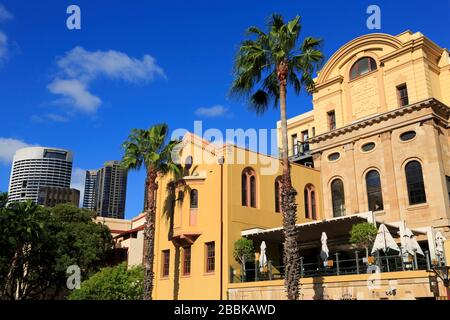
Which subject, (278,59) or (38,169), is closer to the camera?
(278,59)

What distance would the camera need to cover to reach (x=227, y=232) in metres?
25.1

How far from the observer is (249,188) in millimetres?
27203

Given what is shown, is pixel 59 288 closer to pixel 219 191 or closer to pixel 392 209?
pixel 219 191

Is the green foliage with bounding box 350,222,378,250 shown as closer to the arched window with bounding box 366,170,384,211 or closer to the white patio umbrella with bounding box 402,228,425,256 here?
the white patio umbrella with bounding box 402,228,425,256

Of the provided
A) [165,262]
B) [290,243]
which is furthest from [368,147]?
[290,243]

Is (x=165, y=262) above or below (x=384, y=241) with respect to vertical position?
below

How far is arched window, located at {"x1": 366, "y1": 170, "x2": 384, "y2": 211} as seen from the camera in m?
28.7

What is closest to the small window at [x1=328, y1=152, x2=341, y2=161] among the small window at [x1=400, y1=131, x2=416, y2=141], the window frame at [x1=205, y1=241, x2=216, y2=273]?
the small window at [x1=400, y1=131, x2=416, y2=141]

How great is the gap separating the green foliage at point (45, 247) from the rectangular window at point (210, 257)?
14834mm

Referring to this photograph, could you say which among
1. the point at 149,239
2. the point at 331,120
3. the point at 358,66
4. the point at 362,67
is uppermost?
the point at 358,66

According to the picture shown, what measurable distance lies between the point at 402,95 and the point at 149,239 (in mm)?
18590

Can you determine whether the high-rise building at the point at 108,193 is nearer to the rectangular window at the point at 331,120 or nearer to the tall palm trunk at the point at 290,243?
the rectangular window at the point at 331,120

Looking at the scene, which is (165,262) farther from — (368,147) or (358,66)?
(358,66)
